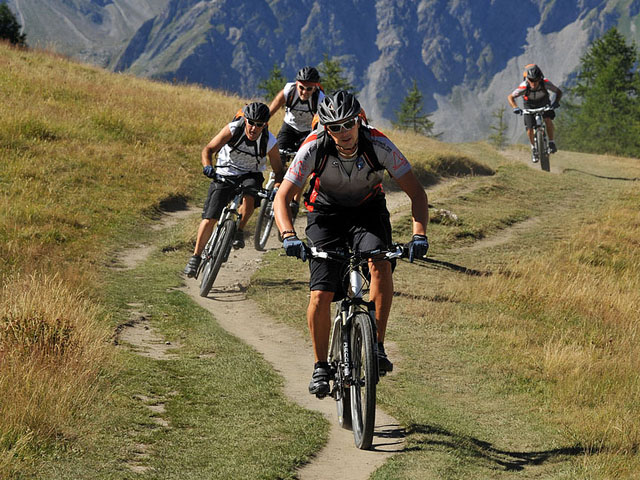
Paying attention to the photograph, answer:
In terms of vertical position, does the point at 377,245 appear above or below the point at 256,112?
below

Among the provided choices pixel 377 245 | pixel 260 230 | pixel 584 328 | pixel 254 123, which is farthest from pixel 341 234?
pixel 260 230

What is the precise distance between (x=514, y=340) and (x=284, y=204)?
451 centimetres

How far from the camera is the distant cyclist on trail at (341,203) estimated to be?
609cm

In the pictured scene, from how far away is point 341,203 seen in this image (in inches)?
252

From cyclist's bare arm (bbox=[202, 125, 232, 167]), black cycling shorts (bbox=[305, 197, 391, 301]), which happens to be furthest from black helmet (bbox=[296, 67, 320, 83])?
black cycling shorts (bbox=[305, 197, 391, 301])

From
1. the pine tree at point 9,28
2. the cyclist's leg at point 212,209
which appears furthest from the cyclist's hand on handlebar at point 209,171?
the pine tree at point 9,28

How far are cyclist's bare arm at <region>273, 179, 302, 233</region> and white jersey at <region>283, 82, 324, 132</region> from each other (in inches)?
257

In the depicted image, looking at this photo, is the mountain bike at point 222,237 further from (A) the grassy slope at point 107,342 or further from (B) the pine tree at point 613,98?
(B) the pine tree at point 613,98

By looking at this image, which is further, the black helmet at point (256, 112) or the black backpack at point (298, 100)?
the black backpack at point (298, 100)

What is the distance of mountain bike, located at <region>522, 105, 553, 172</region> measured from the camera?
67.4ft

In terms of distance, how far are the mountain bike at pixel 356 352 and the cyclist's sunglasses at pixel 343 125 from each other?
103cm

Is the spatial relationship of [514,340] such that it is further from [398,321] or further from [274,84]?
[274,84]

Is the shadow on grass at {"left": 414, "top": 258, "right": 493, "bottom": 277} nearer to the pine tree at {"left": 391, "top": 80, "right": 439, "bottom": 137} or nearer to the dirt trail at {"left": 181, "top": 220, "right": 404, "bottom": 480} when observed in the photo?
the dirt trail at {"left": 181, "top": 220, "right": 404, "bottom": 480}

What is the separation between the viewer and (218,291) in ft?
39.2
